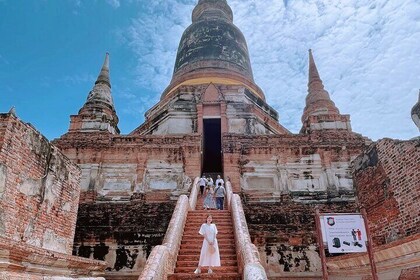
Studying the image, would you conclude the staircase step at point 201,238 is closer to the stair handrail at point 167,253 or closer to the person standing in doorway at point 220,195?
the stair handrail at point 167,253

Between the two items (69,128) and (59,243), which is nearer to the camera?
(59,243)

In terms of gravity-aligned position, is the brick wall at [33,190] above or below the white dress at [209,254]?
above

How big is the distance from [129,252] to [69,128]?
794cm

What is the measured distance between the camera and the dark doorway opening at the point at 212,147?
1841 centimetres

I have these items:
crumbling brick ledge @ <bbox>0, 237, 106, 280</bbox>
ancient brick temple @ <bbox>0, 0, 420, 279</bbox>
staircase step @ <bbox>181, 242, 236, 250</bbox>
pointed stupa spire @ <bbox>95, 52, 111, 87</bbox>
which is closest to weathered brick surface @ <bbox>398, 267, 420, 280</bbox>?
ancient brick temple @ <bbox>0, 0, 420, 279</bbox>

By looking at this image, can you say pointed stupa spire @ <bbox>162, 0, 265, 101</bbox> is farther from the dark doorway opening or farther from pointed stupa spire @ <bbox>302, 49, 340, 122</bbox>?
the dark doorway opening

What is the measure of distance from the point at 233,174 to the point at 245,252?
7815 millimetres

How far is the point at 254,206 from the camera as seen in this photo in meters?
12.6

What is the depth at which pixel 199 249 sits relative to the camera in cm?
795

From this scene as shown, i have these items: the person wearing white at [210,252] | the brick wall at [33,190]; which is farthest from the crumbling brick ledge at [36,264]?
the person wearing white at [210,252]

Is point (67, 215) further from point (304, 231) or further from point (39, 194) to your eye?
point (304, 231)

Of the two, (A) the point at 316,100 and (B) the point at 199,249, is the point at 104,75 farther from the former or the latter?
(B) the point at 199,249

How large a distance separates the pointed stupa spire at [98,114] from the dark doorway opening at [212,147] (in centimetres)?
452

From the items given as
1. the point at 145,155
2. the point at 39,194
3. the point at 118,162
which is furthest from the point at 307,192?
the point at 39,194
